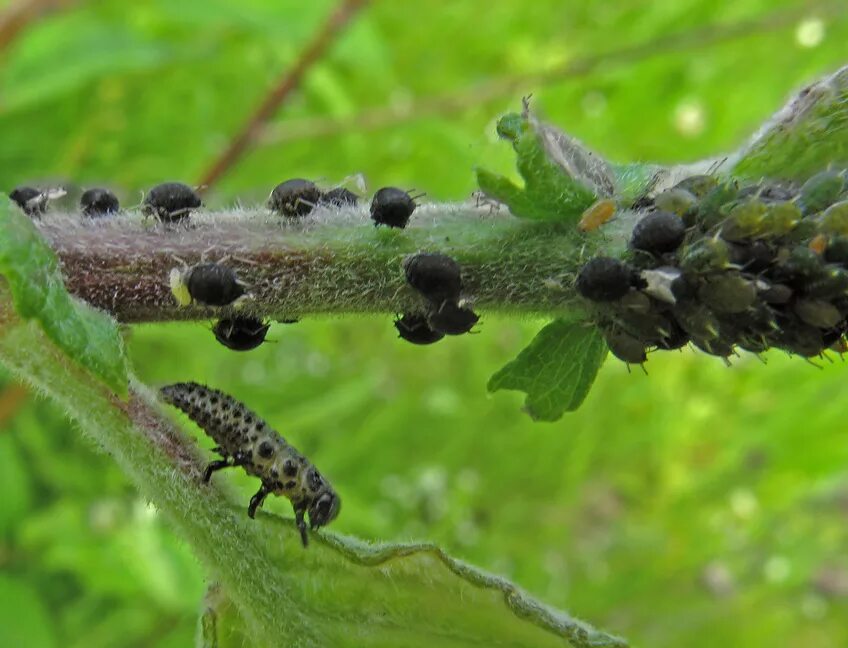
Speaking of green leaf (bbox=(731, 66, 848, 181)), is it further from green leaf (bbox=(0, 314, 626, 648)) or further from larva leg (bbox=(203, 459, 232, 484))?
larva leg (bbox=(203, 459, 232, 484))

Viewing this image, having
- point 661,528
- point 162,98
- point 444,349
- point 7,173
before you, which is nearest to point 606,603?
point 661,528

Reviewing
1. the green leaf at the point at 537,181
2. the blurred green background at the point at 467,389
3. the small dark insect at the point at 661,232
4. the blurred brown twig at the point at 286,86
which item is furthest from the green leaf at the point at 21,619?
the small dark insect at the point at 661,232

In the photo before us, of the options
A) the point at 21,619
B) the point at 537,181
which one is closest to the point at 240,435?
the point at 537,181

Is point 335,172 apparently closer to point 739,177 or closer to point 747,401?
point 747,401

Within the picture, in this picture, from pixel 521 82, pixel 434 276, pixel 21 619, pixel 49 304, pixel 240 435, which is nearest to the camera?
pixel 49 304

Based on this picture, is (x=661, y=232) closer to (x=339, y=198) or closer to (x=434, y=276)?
(x=434, y=276)

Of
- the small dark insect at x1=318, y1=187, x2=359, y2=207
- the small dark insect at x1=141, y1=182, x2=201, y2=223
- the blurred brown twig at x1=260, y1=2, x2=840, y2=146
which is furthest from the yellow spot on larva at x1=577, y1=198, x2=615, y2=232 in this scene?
the blurred brown twig at x1=260, y1=2, x2=840, y2=146
